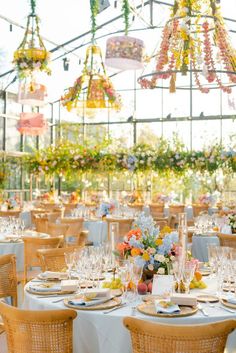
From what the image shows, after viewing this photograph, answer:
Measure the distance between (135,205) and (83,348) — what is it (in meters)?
9.91

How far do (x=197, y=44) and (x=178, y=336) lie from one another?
3.51 m

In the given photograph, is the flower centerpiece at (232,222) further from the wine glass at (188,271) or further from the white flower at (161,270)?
the wine glass at (188,271)

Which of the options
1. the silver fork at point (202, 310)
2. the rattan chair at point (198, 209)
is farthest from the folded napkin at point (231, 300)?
the rattan chair at point (198, 209)

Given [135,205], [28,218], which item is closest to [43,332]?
[28,218]

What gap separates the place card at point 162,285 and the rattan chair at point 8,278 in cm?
135

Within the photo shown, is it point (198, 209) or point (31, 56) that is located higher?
point (31, 56)

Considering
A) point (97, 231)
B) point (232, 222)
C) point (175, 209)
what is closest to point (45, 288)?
point (232, 222)

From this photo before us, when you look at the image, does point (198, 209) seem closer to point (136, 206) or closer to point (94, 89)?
point (136, 206)

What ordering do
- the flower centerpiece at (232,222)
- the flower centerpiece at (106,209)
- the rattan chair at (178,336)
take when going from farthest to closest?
the flower centerpiece at (106,209) < the flower centerpiece at (232,222) < the rattan chair at (178,336)

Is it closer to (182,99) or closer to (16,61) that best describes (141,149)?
(182,99)

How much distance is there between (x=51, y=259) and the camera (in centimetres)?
477

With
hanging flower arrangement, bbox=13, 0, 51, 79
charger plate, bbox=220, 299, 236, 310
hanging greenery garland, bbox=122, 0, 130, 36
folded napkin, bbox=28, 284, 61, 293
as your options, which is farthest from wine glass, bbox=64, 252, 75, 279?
hanging flower arrangement, bbox=13, 0, 51, 79

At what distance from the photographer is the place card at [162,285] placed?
12.0ft

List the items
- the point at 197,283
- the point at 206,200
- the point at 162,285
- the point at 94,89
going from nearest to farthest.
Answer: the point at 162,285
the point at 197,283
the point at 94,89
the point at 206,200
